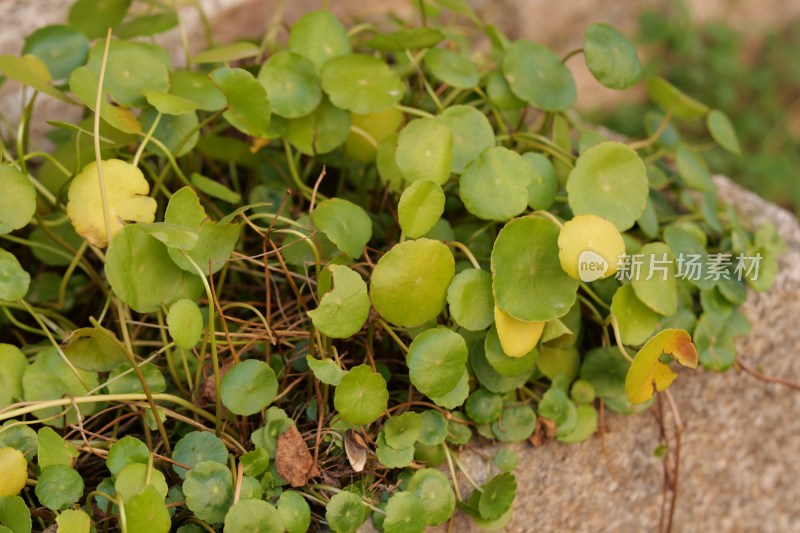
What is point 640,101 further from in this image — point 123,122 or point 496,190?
point 123,122

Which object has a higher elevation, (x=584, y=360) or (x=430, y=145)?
(x=430, y=145)

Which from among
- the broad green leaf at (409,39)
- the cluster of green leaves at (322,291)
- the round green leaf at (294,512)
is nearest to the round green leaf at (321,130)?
the cluster of green leaves at (322,291)

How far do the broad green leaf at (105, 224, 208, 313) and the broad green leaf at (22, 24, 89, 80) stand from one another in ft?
1.10

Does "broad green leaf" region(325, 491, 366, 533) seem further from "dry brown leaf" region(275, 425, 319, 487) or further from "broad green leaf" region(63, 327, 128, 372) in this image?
"broad green leaf" region(63, 327, 128, 372)

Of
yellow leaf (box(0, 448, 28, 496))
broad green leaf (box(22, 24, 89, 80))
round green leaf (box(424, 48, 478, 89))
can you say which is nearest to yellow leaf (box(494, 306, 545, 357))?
round green leaf (box(424, 48, 478, 89))

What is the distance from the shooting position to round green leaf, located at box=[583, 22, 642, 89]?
3.17 ft

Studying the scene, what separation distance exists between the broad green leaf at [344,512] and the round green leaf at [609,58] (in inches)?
23.3

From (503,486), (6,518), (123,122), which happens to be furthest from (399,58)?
(6,518)

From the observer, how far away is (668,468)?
3.30ft

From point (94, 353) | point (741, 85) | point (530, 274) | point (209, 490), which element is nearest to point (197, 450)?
point (209, 490)

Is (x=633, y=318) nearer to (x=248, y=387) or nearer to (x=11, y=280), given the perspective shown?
(x=248, y=387)

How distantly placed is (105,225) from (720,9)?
2298 mm

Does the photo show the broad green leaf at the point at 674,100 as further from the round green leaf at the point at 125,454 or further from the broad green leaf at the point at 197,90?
the round green leaf at the point at 125,454

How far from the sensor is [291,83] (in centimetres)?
94
